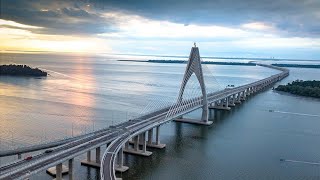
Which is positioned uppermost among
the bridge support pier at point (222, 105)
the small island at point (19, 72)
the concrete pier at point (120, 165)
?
the small island at point (19, 72)

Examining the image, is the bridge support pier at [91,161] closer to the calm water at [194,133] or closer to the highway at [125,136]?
the calm water at [194,133]

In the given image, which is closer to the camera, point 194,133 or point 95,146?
point 95,146

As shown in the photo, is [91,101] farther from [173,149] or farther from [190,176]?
[190,176]

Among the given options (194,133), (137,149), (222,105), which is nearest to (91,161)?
(137,149)

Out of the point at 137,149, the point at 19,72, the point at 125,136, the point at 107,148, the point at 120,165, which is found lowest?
the point at 120,165

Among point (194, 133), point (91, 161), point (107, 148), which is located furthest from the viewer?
point (194, 133)

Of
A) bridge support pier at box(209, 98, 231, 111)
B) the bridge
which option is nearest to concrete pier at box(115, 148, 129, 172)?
the bridge

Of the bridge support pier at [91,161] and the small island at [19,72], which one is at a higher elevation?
the small island at [19,72]

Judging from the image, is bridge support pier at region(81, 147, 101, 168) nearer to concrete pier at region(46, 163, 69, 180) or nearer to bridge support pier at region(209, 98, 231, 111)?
concrete pier at region(46, 163, 69, 180)

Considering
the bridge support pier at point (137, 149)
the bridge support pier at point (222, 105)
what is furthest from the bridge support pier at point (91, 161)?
the bridge support pier at point (222, 105)

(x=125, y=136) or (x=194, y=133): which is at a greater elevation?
(x=125, y=136)

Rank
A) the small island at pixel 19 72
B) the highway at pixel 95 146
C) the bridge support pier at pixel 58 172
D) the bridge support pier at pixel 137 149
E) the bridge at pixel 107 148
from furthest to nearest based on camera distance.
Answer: the small island at pixel 19 72 → the bridge support pier at pixel 137 149 → the bridge support pier at pixel 58 172 → the bridge at pixel 107 148 → the highway at pixel 95 146

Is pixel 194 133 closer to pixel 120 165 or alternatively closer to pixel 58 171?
pixel 120 165
